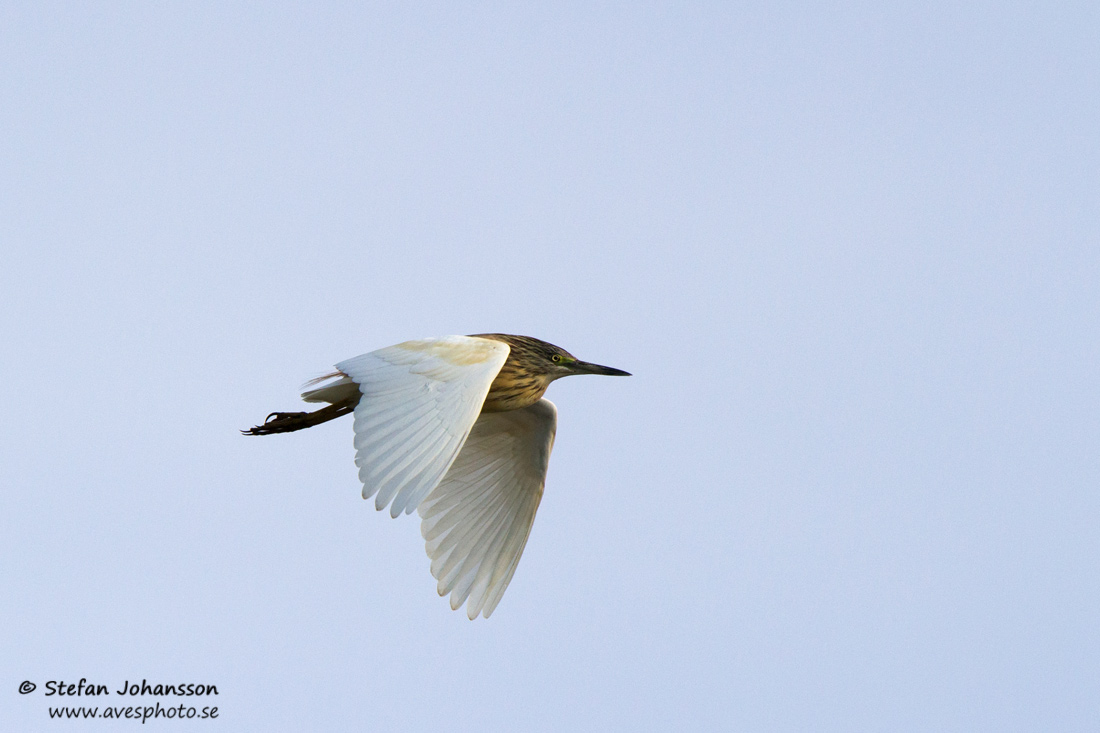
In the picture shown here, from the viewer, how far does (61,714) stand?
28.2 feet

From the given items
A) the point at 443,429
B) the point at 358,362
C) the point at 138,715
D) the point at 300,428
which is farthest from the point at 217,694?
the point at 443,429

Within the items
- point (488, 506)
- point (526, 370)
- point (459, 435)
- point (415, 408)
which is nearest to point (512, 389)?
point (526, 370)

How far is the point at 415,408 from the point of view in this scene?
7.11 metres

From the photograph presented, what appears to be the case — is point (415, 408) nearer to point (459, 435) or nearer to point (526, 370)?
point (459, 435)

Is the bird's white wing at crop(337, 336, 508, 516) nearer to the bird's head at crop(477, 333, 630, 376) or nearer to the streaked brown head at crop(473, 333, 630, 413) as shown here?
the streaked brown head at crop(473, 333, 630, 413)

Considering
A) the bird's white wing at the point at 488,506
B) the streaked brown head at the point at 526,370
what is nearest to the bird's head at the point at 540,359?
the streaked brown head at the point at 526,370

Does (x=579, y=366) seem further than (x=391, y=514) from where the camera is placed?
Yes

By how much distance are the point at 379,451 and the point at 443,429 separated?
15.3 inches

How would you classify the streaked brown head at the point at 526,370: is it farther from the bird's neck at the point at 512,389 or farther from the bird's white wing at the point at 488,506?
the bird's white wing at the point at 488,506

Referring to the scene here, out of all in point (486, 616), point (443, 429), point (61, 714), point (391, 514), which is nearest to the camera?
point (391, 514)

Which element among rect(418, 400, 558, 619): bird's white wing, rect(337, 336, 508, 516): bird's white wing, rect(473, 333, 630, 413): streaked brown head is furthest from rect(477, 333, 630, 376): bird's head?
rect(337, 336, 508, 516): bird's white wing

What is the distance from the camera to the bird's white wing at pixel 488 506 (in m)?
9.54

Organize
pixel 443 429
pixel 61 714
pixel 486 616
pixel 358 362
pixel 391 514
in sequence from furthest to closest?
1. pixel 486 616
2. pixel 61 714
3. pixel 358 362
4. pixel 443 429
5. pixel 391 514

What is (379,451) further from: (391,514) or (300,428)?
(300,428)
